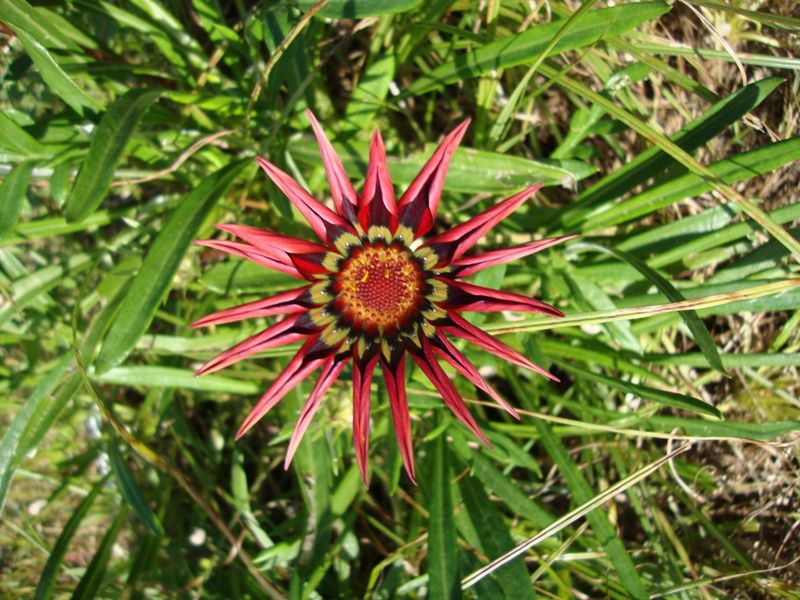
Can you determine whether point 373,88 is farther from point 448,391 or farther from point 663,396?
point 663,396

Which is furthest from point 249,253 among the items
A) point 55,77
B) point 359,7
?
point 55,77

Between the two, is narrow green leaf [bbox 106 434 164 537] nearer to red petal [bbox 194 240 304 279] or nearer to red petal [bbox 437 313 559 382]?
red petal [bbox 194 240 304 279]

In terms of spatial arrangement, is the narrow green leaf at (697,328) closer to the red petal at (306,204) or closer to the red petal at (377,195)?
the red petal at (377,195)

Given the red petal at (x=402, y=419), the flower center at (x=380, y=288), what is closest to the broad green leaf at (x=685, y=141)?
the flower center at (x=380, y=288)

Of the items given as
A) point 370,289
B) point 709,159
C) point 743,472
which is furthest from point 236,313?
point 743,472

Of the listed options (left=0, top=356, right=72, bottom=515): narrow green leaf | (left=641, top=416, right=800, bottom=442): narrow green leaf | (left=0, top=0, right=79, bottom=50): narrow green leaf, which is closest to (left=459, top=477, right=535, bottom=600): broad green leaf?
(left=641, top=416, right=800, bottom=442): narrow green leaf

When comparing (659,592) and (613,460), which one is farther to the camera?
(613,460)

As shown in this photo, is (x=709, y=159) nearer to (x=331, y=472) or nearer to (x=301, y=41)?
(x=301, y=41)
